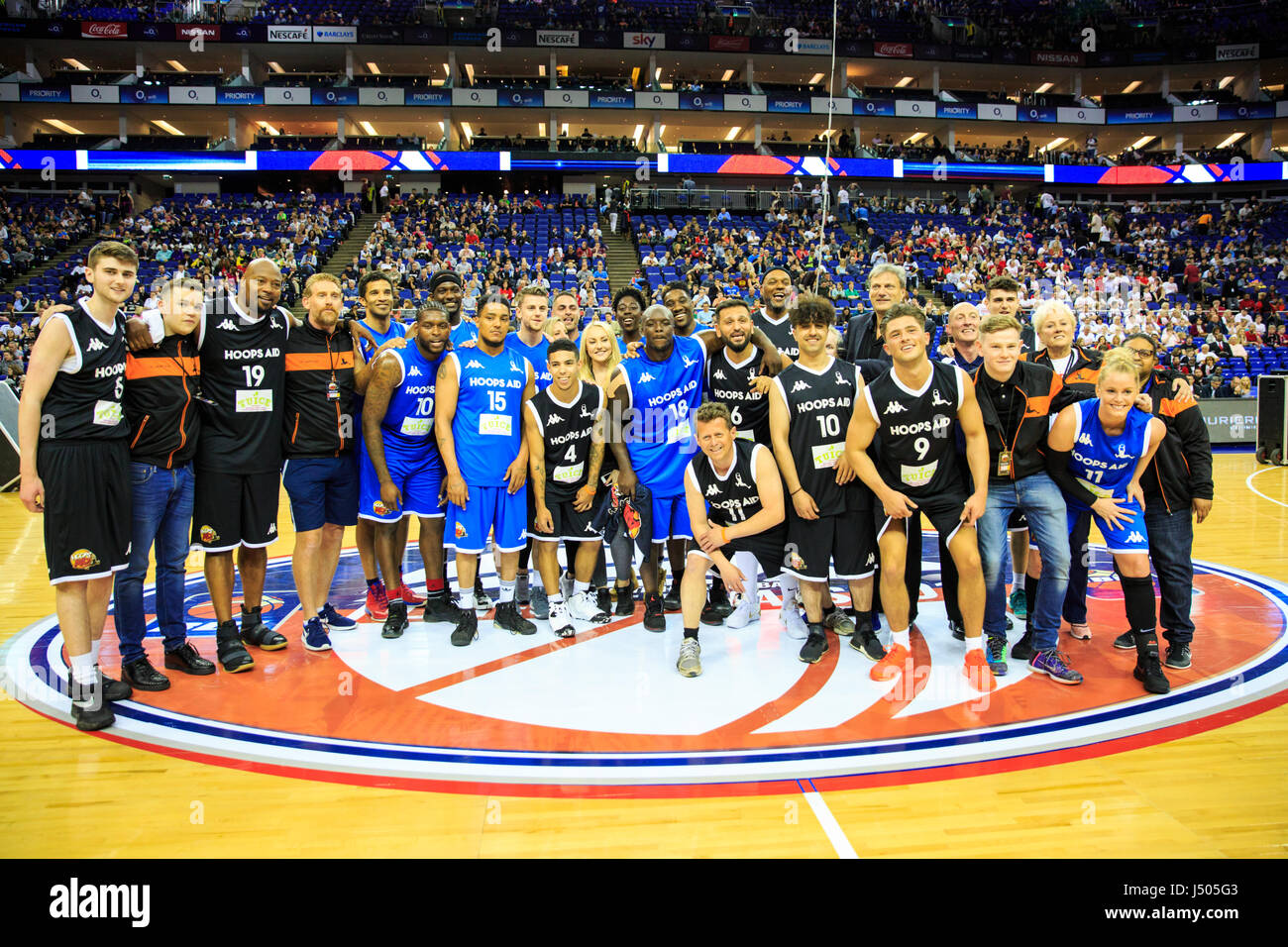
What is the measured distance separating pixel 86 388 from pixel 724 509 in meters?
3.16

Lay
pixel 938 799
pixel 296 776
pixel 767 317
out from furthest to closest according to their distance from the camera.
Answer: pixel 767 317 < pixel 296 776 < pixel 938 799

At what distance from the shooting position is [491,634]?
189 inches

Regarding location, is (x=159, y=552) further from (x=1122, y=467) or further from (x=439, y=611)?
(x=1122, y=467)

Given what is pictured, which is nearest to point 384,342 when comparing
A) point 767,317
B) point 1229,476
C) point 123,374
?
point 123,374

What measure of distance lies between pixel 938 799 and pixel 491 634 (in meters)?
2.76

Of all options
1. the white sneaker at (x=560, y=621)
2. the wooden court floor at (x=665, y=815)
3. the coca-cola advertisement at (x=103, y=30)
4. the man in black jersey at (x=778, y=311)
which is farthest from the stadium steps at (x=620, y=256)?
the coca-cola advertisement at (x=103, y=30)

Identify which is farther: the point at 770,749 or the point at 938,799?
the point at 770,749

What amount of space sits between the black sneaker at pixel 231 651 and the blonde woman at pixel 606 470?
2097 millimetres

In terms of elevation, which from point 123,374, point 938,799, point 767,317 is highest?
point 767,317

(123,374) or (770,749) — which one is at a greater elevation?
(123,374)

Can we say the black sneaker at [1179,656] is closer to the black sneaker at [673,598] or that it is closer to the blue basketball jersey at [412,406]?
the black sneaker at [673,598]

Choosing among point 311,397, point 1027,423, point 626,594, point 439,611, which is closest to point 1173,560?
point 1027,423
